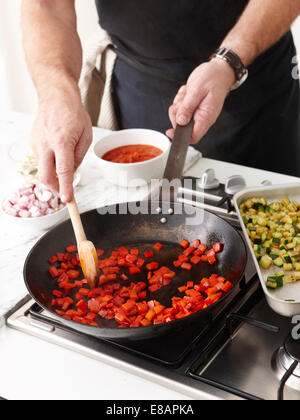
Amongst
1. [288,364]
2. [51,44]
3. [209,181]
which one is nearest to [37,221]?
[209,181]

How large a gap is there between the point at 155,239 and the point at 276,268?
0.33 metres

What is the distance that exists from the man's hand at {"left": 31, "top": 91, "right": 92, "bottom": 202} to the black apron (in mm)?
492

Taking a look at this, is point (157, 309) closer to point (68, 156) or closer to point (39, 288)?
point (39, 288)

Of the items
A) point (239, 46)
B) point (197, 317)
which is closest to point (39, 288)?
point (197, 317)

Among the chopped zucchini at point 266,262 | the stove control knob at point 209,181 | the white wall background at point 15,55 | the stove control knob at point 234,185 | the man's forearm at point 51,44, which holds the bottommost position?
the white wall background at point 15,55

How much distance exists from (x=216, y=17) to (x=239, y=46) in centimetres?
28

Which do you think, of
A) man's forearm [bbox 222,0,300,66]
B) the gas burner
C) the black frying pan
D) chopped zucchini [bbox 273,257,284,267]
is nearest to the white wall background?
man's forearm [bbox 222,0,300,66]

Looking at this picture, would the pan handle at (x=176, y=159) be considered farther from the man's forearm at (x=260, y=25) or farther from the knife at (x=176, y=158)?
the man's forearm at (x=260, y=25)

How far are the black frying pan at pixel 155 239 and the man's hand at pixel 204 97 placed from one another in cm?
6

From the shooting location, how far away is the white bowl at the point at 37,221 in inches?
54.2

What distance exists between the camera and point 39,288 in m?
1.13

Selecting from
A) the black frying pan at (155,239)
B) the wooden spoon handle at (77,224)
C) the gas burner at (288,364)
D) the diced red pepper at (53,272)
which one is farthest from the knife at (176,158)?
the gas burner at (288,364)

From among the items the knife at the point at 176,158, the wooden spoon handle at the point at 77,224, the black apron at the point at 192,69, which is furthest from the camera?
the black apron at the point at 192,69

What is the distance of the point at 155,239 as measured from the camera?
1.33 meters
